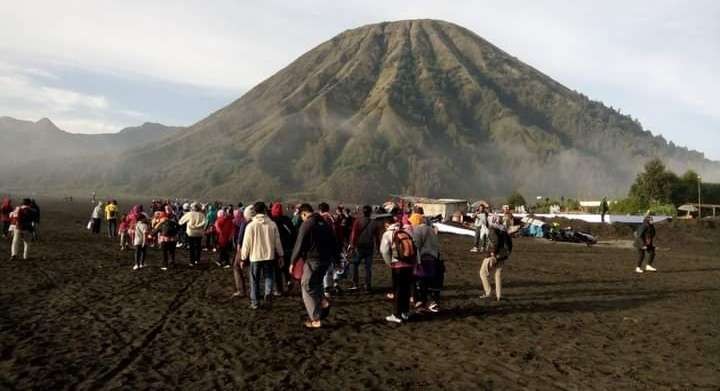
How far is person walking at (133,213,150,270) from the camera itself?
16781 millimetres

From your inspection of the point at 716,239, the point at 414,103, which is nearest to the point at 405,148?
the point at 414,103

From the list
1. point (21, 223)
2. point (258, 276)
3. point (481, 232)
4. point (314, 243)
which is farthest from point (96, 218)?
point (314, 243)

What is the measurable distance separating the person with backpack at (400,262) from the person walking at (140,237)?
8850 millimetres

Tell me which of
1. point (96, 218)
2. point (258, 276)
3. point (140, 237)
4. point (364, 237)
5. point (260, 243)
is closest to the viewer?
point (260, 243)

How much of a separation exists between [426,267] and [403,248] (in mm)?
1062

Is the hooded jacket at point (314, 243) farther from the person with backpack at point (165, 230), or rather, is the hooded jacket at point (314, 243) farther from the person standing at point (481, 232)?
the person standing at point (481, 232)

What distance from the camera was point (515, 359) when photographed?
859 centimetres

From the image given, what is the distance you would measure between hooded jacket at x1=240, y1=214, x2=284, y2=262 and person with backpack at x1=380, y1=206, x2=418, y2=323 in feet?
6.96

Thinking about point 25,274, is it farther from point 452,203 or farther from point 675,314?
point 452,203

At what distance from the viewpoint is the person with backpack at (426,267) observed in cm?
1134

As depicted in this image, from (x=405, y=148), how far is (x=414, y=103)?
100ft

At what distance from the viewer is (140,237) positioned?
16891 millimetres

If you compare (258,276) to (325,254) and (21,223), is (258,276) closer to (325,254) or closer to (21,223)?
(325,254)

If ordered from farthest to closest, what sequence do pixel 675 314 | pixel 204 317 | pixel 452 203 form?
pixel 452 203 → pixel 675 314 → pixel 204 317
